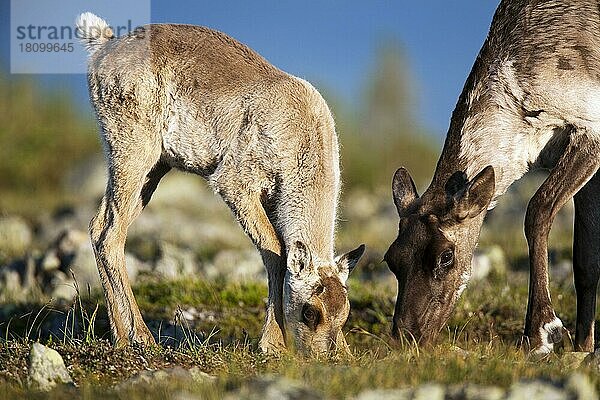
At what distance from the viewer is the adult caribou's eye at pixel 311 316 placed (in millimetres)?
9023

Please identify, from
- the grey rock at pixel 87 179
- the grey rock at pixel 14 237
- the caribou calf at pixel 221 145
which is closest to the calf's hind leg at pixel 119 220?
the caribou calf at pixel 221 145

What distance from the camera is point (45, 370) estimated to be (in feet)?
21.0

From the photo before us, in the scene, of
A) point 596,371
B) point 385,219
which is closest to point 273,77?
point 596,371

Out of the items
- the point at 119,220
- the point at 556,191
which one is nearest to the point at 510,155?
the point at 556,191

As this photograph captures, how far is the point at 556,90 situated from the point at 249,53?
3.73m

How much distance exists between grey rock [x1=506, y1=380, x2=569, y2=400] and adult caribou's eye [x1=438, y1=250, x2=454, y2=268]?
9.43ft

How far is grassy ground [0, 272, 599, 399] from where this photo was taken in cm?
611

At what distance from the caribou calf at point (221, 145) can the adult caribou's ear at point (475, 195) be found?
1400 millimetres

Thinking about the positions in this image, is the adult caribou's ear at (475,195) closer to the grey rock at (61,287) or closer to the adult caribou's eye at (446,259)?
the adult caribou's eye at (446,259)

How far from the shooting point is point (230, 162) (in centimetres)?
1004

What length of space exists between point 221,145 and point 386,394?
17.1ft

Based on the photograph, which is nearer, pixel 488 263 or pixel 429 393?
pixel 429 393

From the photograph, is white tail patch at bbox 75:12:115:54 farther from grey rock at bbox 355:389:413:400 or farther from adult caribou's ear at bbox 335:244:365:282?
grey rock at bbox 355:389:413:400

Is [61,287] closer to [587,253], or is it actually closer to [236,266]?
[236,266]
